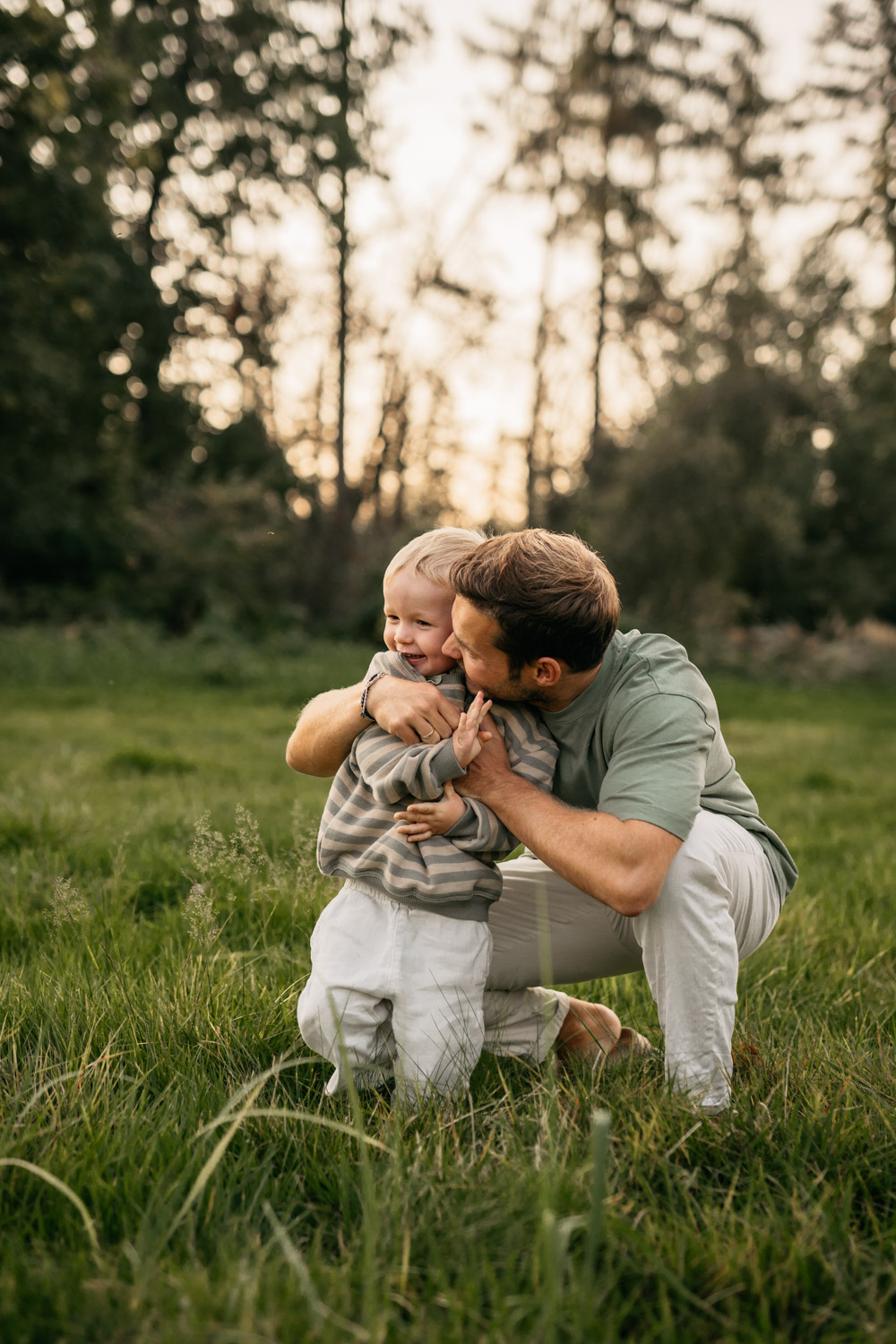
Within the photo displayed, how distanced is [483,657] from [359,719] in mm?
347

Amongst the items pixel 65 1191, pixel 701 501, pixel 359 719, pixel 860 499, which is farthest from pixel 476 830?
pixel 860 499

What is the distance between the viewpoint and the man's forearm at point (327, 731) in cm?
245

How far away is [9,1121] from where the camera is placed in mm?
1876

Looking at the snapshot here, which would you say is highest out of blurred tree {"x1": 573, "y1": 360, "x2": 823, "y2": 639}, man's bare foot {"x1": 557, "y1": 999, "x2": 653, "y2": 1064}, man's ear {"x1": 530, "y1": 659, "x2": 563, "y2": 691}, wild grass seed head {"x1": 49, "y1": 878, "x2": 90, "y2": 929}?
blurred tree {"x1": 573, "y1": 360, "x2": 823, "y2": 639}

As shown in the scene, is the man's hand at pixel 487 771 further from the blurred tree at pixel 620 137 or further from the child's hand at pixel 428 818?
the blurred tree at pixel 620 137

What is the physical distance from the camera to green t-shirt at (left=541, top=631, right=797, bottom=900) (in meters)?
2.23

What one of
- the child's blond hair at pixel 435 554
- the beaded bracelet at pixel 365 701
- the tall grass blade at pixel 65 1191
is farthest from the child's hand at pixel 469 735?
the tall grass blade at pixel 65 1191

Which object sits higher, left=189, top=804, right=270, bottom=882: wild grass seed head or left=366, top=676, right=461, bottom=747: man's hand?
left=366, top=676, right=461, bottom=747: man's hand

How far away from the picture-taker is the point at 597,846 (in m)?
2.19

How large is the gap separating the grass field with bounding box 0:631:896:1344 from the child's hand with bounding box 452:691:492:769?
0.71 m

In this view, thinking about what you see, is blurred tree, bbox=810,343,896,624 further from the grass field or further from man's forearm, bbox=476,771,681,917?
man's forearm, bbox=476,771,681,917

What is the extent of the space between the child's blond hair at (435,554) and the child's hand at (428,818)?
21.1 inches

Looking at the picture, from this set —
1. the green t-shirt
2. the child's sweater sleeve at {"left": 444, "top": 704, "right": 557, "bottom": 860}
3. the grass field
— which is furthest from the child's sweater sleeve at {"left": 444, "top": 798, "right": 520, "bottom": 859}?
the grass field

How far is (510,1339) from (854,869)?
3.79 metres
